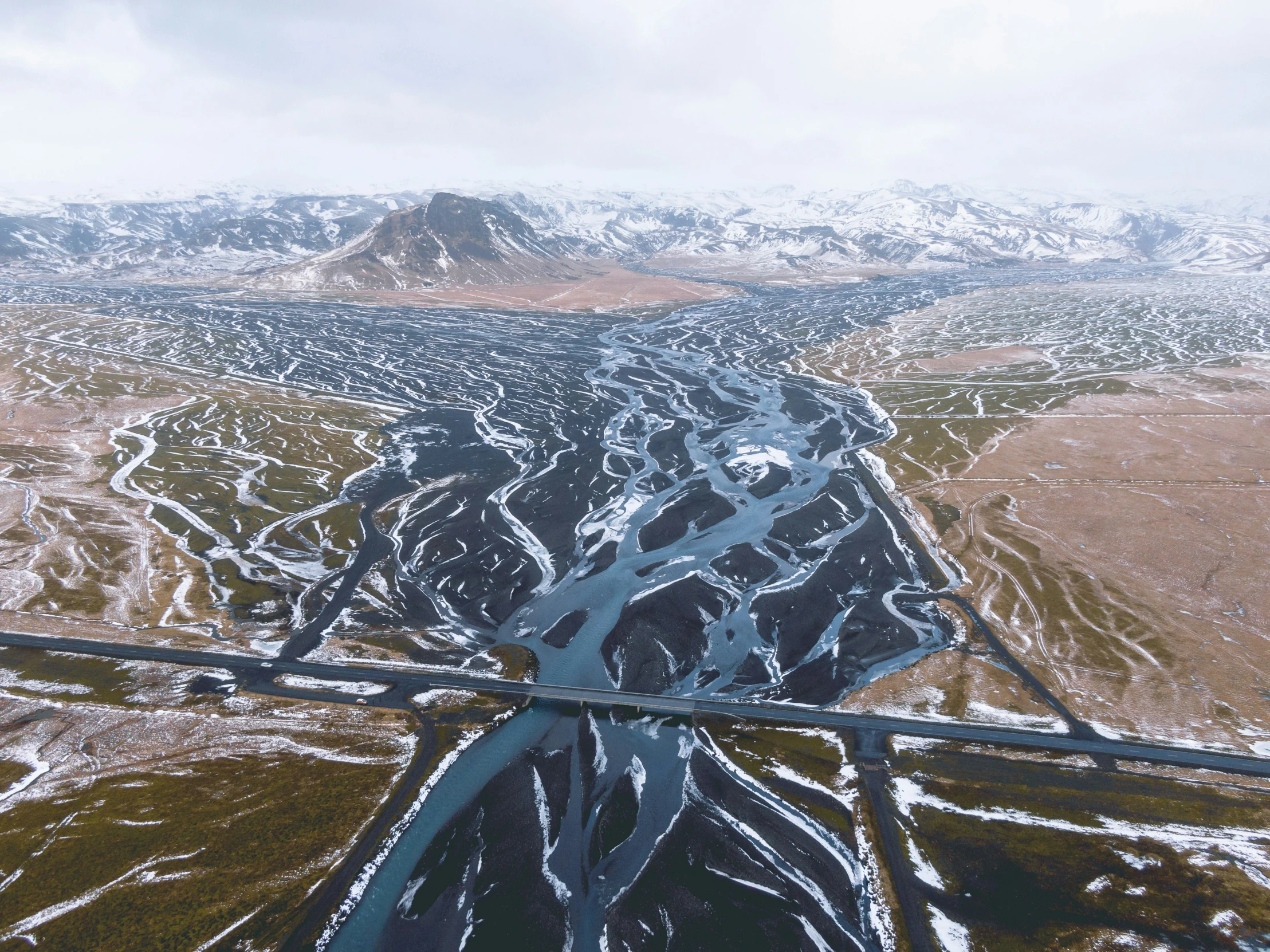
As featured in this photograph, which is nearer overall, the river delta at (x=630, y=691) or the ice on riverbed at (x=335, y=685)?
the river delta at (x=630, y=691)

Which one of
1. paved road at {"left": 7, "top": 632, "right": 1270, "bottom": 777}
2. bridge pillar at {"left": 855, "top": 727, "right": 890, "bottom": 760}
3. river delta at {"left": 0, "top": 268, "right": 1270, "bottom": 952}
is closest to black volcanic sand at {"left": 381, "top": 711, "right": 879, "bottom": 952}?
river delta at {"left": 0, "top": 268, "right": 1270, "bottom": 952}

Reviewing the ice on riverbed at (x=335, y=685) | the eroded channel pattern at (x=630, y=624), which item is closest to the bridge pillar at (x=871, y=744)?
the eroded channel pattern at (x=630, y=624)

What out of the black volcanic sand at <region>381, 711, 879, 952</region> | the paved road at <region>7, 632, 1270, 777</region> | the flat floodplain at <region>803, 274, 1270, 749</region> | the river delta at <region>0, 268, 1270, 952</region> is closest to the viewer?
the black volcanic sand at <region>381, 711, 879, 952</region>

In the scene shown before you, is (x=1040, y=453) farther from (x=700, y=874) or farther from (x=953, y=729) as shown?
(x=700, y=874)

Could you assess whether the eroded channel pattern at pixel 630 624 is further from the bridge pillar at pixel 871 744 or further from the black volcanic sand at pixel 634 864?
the bridge pillar at pixel 871 744

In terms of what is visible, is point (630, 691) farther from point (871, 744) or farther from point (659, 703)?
point (871, 744)

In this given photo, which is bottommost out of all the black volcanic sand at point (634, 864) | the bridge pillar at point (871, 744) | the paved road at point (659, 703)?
the black volcanic sand at point (634, 864)

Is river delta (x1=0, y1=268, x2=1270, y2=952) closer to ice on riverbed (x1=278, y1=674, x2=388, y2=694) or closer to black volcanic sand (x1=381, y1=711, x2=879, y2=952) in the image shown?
black volcanic sand (x1=381, y1=711, x2=879, y2=952)

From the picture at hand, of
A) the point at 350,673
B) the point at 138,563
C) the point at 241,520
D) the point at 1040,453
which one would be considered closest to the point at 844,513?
the point at 1040,453
